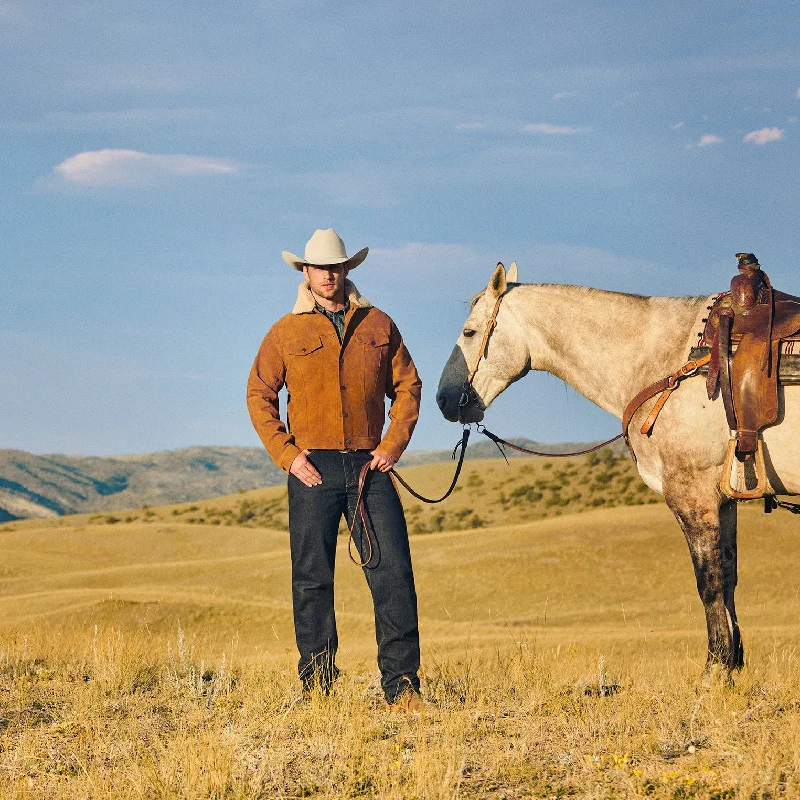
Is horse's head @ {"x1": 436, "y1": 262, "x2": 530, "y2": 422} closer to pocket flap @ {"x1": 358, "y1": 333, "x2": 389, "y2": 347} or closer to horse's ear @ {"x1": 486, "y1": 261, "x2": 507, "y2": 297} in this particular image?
horse's ear @ {"x1": 486, "y1": 261, "x2": 507, "y2": 297}

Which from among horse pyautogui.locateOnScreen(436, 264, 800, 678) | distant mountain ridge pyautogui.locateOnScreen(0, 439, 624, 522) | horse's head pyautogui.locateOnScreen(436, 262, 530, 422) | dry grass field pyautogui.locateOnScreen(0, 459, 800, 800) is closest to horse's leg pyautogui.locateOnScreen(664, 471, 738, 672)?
horse pyautogui.locateOnScreen(436, 264, 800, 678)

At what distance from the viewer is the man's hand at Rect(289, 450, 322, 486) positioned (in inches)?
275

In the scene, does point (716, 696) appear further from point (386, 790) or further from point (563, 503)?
point (563, 503)

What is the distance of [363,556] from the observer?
7.20m

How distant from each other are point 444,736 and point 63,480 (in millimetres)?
152504

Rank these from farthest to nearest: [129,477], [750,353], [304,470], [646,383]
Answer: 1. [129,477]
2. [646,383]
3. [750,353]
4. [304,470]

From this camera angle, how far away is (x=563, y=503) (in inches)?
1599

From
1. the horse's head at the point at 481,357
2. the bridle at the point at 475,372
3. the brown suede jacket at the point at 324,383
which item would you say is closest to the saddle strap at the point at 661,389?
the horse's head at the point at 481,357

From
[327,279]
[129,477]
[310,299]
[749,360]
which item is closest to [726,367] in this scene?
[749,360]

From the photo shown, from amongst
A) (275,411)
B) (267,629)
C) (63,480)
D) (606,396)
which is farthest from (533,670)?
(63,480)

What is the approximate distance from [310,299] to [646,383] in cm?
270

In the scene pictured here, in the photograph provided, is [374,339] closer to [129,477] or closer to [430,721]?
[430,721]

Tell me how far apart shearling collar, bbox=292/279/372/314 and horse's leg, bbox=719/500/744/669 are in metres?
3.10

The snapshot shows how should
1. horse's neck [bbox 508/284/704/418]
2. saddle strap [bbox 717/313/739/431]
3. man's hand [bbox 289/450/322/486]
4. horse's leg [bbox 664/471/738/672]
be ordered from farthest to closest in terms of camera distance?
horse's neck [bbox 508/284/704/418]
horse's leg [bbox 664/471/738/672]
saddle strap [bbox 717/313/739/431]
man's hand [bbox 289/450/322/486]
